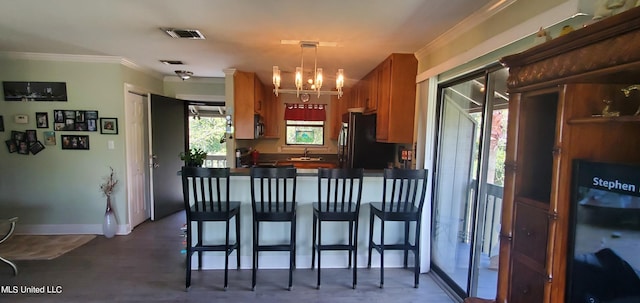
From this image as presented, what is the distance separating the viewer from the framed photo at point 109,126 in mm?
3918

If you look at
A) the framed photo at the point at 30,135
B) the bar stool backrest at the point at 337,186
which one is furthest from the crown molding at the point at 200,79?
the bar stool backrest at the point at 337,186

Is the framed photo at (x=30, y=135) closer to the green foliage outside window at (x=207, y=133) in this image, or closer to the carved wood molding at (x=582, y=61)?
the green foliage outside window at (x=207, y=133)

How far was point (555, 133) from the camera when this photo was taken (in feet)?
3.92

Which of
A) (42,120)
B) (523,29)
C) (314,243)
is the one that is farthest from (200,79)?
(523,29)

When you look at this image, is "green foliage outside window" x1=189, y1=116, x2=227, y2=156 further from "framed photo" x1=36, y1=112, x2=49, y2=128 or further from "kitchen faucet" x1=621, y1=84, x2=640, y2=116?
"kitchen faucet" x1=621, y1=84, x2=640, y2=116

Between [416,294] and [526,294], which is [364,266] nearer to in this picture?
[416,294]

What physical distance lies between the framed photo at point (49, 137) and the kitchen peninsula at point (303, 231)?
8.74ft

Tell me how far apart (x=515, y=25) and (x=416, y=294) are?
90.6 inches

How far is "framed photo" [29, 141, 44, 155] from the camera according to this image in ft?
12.7

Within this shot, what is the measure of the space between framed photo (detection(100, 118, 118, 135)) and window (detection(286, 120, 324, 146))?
3.33m

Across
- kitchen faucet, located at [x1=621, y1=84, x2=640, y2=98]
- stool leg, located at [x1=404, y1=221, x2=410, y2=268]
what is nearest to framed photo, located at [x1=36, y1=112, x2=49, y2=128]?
stool leg, located at [x1=404, y1=221, x2=410, y2=268]

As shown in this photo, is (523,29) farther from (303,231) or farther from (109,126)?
(109,126)

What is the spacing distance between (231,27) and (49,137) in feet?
10.7

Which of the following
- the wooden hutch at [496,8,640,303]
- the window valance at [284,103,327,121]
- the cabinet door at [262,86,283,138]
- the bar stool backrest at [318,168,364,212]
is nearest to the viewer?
the wooden hutch at [496,8,640,303]
